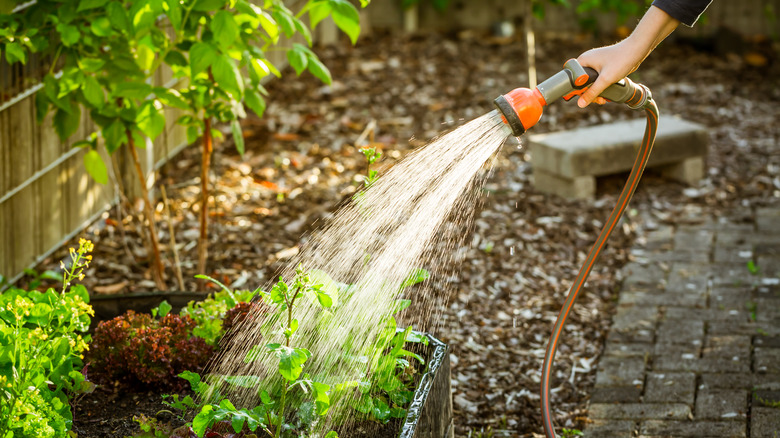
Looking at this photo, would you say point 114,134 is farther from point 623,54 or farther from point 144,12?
point 623,54

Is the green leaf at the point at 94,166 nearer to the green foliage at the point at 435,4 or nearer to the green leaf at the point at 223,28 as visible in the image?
the green leaf at the point at 223,28

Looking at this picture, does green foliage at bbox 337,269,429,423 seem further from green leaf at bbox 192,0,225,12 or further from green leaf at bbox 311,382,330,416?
green leaf at bbox 192,0,225,12

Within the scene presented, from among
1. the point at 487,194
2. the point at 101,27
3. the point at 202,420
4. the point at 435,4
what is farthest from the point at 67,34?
the point at 435,4

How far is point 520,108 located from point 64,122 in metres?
1.70

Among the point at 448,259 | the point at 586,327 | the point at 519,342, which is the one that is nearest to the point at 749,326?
the point at 586,327

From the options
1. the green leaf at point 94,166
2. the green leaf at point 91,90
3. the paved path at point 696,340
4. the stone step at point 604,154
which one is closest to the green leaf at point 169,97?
the green leaf at point 91,90

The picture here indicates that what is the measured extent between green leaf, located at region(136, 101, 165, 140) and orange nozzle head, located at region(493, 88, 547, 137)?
1.30m

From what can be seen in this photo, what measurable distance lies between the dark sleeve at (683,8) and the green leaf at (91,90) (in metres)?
1.71

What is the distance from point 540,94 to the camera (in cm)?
205

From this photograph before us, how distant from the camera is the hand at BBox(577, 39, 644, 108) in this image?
6.92 ft

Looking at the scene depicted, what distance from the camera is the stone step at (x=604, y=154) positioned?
4863 millimetres

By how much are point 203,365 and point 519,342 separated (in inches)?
61.3

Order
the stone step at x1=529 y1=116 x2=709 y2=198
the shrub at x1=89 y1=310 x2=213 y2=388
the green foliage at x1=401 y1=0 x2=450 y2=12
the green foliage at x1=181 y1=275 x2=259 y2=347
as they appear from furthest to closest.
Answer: the green foliage at x1=401 y1=0 x2=450 y2=12 → the stone step at x1=529 y1=116 x2=709 y2=198 → the green foliage at x1=181 y1=275 x2=259 y2=347 → the shrub at x1=89 y1=310 x2=213 y2=388

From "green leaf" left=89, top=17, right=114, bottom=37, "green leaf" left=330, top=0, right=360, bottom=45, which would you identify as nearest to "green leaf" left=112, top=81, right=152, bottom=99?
"green leaf" left=89, top=17, right=114, bottom=37
